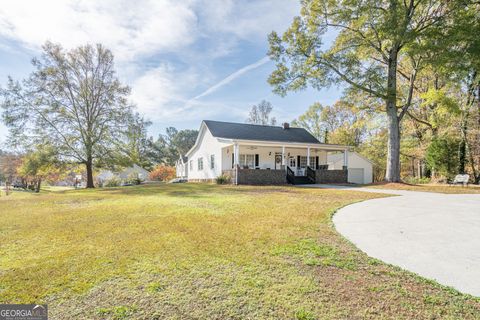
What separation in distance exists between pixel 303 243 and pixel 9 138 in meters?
25.5

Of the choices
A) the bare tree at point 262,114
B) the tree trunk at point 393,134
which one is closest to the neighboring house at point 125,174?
the bare tree at point 262,114

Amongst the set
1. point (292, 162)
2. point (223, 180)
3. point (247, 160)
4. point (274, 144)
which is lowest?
point (223, 180)

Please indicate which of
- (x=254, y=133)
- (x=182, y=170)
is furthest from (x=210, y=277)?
(x=182, y=170)

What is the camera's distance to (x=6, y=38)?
390 inches

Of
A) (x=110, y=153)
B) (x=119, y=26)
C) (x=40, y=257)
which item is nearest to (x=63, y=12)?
(x=119, y=26)

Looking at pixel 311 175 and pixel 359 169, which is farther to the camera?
pixel 359 169

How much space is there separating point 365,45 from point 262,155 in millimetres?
10467

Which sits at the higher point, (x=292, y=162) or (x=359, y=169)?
(x=292, y=162)

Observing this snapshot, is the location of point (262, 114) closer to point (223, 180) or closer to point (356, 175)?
point (356, 175)

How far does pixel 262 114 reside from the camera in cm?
4075

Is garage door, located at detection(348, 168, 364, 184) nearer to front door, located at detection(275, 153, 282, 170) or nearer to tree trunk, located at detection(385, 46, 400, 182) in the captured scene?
front door, located at detection(275, 153, 282, 170)

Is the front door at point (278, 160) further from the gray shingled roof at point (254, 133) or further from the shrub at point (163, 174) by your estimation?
the shrub at point (163, 174)

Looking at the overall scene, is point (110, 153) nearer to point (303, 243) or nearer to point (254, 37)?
point (254, 37)

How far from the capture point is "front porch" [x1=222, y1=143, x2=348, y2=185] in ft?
53.4
